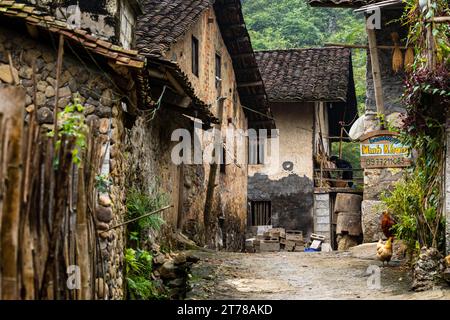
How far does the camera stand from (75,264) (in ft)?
19.5

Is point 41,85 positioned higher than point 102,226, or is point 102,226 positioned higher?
point 41,85

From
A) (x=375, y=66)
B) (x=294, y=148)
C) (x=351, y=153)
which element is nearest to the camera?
(x=375, y=66)

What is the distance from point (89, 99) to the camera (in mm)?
7961

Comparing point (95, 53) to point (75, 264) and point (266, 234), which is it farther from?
point (266, 234)

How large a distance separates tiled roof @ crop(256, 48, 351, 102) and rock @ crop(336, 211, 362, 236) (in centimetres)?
415

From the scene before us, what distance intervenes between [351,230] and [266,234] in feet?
8.97

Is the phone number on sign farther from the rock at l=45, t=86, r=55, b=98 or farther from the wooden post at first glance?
the rock at l=45, t=86, r=55, b=98

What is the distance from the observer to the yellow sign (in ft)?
56.0

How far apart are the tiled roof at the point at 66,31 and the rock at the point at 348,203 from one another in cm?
1390

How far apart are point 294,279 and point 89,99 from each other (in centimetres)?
537

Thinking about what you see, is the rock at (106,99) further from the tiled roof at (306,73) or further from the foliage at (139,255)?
the tiled roof at (306,73)

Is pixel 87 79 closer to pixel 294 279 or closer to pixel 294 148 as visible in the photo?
pixel 294 279

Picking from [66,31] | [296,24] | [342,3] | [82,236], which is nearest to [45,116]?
[66,31]
